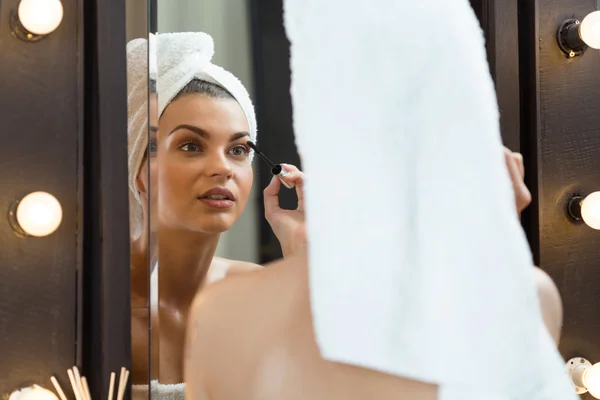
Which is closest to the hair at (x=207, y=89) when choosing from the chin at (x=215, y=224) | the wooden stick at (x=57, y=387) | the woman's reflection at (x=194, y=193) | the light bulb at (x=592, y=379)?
the woman's reflection at (x=194, y=193)

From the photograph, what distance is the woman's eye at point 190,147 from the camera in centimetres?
67

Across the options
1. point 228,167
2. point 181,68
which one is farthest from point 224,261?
point 181,68

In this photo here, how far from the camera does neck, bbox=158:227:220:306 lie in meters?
0.67

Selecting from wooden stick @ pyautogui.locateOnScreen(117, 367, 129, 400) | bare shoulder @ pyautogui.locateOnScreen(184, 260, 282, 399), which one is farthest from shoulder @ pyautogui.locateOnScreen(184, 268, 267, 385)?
wooden stick @ pyautogui.locateOnScreen(117, 367, 129, 400)

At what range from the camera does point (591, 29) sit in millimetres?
741

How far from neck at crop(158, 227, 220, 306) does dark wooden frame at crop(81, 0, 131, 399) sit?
0.06 metres

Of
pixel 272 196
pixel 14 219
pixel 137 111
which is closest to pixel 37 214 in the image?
pixel 14 219

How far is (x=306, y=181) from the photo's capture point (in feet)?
1.98

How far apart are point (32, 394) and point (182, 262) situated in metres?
0.20

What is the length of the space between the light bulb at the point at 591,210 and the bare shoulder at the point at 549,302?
0.14 meters

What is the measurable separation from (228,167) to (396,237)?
180mm

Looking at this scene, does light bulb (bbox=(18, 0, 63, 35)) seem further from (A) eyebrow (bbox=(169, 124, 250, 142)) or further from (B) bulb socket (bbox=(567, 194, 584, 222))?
(B) bulb socket (bbox=(567, 194, 584, 222))

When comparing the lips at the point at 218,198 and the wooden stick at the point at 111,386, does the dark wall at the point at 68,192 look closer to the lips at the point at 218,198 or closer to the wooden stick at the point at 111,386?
the wooden stick at the point at 111,386

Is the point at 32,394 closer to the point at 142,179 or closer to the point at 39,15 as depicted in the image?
the point at 142,179
